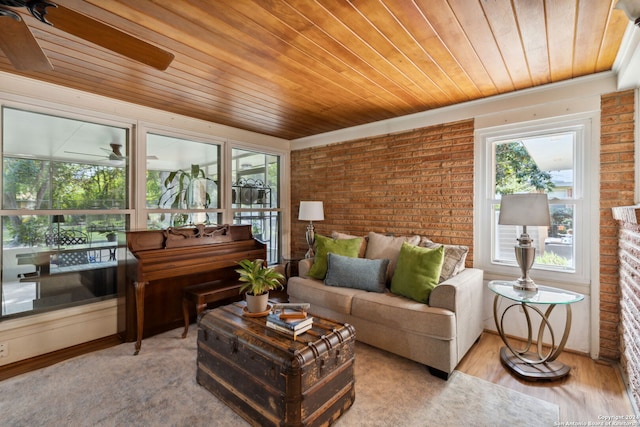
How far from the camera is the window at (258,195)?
13.9 feet

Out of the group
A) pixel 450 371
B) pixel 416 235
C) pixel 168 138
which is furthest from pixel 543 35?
pixel 168 138

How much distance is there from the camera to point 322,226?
14.6 ft

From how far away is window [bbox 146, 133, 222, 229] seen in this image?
3391 millimetres

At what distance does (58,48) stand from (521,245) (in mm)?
3767

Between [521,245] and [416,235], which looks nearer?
[521,245]

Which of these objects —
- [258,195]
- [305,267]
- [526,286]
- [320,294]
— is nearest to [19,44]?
[320,294]

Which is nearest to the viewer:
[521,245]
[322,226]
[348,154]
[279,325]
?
[279,325]

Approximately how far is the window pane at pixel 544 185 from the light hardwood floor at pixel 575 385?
2.68 ft

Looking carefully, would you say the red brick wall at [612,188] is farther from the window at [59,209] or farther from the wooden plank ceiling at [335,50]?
the window at [59,209]

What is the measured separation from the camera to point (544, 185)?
283cm

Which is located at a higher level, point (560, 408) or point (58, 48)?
point (58, 48)

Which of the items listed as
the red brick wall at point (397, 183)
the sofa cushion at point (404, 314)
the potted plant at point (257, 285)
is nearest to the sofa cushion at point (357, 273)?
the sofa cushion at point (404, 314)

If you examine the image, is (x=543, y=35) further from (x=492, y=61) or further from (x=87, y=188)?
(x=87, y=188)

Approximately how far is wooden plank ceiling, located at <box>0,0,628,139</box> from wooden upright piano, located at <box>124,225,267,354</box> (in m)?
1.42
